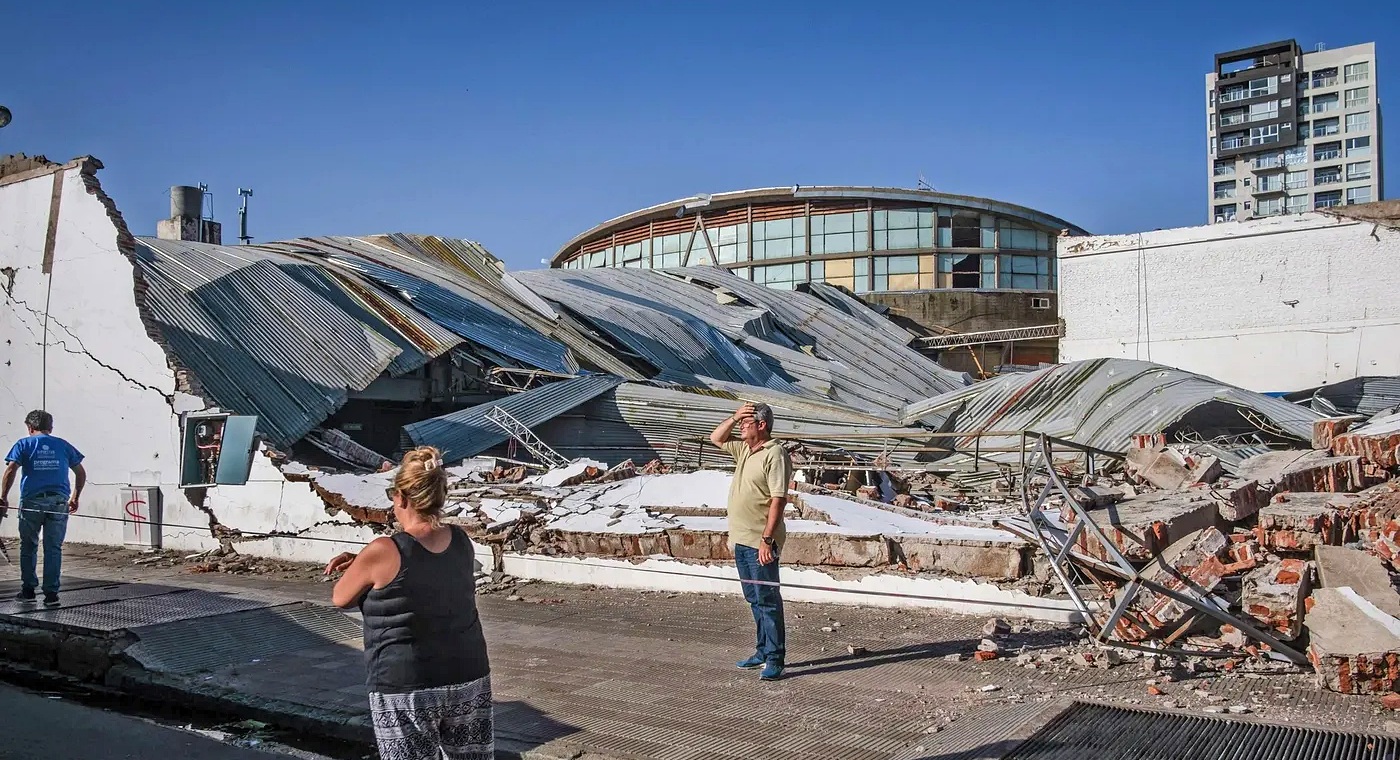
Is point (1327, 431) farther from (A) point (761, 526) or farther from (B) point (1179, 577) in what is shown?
(A) point (761, 526)

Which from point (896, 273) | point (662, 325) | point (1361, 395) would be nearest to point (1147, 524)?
point (1361, 395)

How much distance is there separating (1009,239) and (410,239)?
26112mm

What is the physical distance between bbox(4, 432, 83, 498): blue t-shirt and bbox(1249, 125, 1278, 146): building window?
93834mm

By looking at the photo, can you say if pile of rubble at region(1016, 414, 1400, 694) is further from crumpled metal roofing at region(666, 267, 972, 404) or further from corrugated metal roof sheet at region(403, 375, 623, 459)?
crumpled metal roofing at region(666, 267, 972, 404)

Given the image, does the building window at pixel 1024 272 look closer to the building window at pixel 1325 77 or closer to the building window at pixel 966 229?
the building window at pixel 966 229

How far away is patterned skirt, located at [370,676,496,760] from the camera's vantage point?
3381 millimetres

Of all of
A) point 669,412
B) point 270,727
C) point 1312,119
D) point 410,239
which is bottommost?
point 270,727

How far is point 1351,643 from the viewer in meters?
5.19

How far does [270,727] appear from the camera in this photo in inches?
222

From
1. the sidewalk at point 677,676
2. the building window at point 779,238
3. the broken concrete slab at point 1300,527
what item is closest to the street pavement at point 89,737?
the sidewalk at point 677,676

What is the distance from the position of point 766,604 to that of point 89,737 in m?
3.54

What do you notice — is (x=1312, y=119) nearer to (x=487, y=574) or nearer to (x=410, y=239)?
(x=410, y=239)

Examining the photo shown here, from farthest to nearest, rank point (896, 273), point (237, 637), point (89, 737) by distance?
point (896, 273)
point (237, 637)
point (89, 737)

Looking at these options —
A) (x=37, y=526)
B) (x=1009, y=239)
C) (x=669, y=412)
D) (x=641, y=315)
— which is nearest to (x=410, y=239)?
(x=641, y=315)
